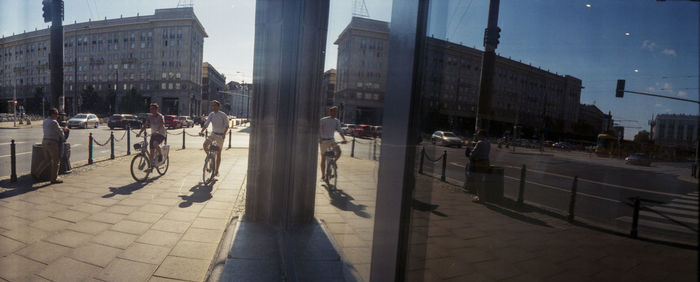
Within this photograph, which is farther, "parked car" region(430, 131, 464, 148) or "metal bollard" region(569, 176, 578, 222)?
"parked car" region(430, 131, 464, 148)

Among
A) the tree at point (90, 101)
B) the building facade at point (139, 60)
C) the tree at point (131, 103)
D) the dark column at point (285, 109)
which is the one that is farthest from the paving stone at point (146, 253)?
the tree at point (90, 101)

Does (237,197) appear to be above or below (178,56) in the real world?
below

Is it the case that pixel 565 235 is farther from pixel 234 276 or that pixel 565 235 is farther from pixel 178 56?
pixel 178 56

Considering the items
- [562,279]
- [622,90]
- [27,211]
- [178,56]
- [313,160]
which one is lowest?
[27,211]

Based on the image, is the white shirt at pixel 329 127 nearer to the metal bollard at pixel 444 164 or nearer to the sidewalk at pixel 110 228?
the metal bollard at pixel 444 164

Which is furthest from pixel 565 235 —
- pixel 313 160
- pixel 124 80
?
pixel 124 80

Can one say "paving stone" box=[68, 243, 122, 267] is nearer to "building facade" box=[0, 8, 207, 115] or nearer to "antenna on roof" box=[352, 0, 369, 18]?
"antenna on roof" box=[352, 0, 369, 18]

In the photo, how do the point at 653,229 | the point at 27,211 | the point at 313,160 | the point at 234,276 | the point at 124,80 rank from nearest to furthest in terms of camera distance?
1. the point at 653,229
2. the point at 234,276
3. the point at 313,160
4. the point at 27,211
5. the point at 124,80

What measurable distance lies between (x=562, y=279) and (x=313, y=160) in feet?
11.8

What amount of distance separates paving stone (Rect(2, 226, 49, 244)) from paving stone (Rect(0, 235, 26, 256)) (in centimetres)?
5

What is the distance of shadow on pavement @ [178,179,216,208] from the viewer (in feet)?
17.9

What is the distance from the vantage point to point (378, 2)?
5.11 ft

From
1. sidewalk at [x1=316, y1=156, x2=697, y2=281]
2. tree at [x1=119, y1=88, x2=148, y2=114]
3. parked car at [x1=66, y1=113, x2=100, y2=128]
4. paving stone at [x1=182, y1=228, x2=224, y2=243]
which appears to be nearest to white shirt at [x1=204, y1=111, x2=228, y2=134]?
paving stone at [x1=182, y1=228, x2=224, y2=243]

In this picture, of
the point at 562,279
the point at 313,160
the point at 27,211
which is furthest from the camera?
the point at 27,211
